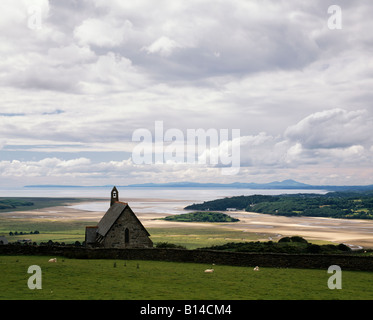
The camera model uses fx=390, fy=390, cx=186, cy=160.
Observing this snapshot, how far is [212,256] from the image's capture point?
115ft

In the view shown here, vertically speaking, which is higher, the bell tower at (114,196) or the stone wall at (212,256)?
the bell tower at (114,196)

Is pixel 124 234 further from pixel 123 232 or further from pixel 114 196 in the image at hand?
pixel 114 196

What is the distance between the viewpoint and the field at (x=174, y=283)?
19.6 metres

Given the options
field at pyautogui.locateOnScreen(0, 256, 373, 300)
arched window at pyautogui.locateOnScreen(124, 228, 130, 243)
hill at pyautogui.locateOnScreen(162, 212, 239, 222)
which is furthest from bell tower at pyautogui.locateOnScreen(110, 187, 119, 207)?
hill at pyautogui.locateOnScreen(162, 212, 239, 222)

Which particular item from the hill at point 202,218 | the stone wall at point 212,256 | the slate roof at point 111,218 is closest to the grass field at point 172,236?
the slate roof at point 111,218

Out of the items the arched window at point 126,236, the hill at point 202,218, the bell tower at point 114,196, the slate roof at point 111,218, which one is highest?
the bell tower at point 114,196

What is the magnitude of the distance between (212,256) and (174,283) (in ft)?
38.1

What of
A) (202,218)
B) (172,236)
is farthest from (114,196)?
(202,218)

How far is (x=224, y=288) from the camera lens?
2228 centimetres

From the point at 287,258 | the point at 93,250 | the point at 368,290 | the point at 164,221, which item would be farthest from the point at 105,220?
the point at 164,221

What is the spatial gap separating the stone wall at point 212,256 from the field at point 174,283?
4.34 feet

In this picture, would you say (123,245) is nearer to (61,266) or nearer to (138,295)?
(61,266)

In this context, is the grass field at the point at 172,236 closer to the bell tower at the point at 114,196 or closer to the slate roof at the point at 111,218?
the bell tower at the point at 114,196
